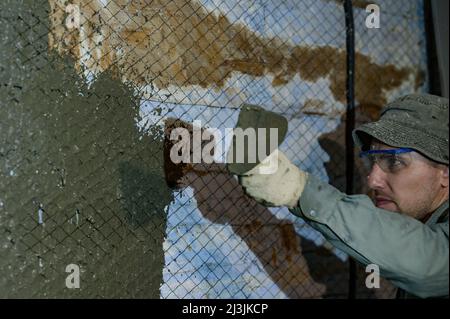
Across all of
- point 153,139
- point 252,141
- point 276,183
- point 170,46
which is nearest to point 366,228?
point 276,183

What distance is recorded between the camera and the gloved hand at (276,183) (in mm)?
1503

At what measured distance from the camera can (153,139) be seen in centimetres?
243

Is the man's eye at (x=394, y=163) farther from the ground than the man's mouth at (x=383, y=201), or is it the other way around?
the man's eye at (x=394, y=163)

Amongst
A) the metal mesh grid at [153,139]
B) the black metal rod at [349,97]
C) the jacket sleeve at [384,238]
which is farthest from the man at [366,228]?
the black metal rod at [349,97]

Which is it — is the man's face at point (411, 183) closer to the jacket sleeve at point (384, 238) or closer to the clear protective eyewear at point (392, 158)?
the clear protective eyewear at point (392, 158)

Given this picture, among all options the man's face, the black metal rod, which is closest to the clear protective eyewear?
the man's face

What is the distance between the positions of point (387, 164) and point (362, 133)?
30cm

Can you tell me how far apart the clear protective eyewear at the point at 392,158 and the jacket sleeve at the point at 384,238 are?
0.43 m

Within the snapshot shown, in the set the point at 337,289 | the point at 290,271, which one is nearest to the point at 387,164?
the point at 290,271

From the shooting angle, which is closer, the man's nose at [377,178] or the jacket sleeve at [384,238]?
the jacket sleeve at [384,238]

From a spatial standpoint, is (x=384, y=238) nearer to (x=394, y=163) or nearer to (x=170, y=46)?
(x=394, y=163)

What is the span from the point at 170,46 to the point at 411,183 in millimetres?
1246

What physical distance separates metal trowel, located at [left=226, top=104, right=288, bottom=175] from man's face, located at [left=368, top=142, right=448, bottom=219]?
2.17 feet

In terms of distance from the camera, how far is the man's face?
194 cm
